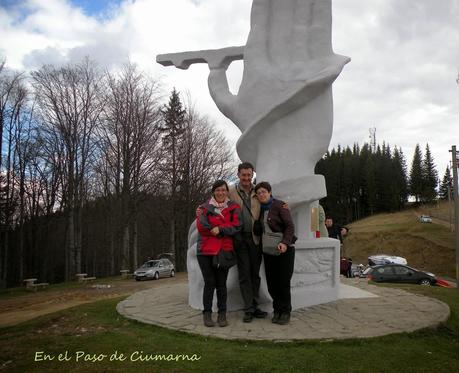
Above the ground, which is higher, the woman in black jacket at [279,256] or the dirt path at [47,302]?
the woman in black jacket at [279,256]

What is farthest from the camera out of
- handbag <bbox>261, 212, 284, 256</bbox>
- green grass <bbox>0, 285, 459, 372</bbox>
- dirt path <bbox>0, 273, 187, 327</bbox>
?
dirt path <bbox>0, 273, 187, 327</bbox>

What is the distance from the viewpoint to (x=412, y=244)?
38.6 m

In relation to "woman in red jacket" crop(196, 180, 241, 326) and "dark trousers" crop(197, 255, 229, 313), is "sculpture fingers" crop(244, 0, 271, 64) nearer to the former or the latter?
"woman in red jacket" crop(196, 180, 241, 326)

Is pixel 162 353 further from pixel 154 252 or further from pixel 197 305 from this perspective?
pixel 154 252

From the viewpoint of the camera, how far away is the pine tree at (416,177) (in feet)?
206

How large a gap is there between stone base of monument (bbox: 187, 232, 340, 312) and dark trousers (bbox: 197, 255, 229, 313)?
2.14ft

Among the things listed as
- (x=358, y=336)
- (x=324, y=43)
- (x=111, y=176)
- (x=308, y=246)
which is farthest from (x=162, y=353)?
(x=111, y=176)

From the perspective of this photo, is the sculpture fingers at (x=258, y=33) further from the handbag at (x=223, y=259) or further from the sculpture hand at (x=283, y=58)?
the handbag at (x=223, y=259)

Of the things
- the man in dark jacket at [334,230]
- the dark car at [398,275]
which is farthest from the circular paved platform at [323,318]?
the dark car at [398,275]

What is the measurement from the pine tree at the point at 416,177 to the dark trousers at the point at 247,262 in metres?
64.7

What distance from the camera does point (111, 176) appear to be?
25531 mm

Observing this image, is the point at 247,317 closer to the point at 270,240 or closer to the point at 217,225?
the point at 270,240

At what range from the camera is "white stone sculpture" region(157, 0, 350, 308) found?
583 cm

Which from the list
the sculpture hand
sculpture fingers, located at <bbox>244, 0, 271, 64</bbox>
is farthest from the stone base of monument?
sculpture fingers, located at <bbox>244, 0, 271, 64</bbox>
